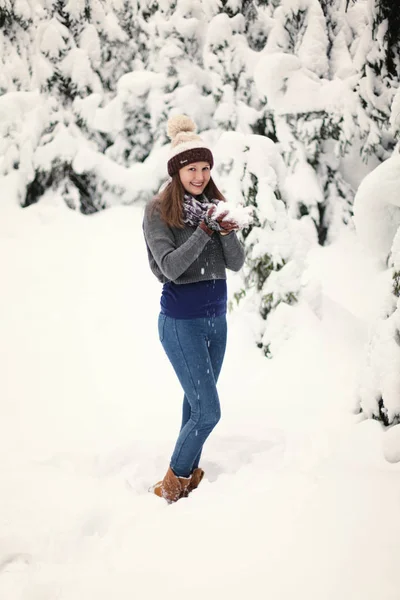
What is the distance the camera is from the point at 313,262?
7.58 meters

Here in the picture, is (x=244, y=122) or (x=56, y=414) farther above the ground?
(x=244, y=122)

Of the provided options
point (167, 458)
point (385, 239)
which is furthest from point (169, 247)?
point (385, 239)

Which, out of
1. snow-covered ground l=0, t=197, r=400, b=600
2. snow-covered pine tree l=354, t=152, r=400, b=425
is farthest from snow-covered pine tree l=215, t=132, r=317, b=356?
snow-covered pine tree l=354, t=152, r=400, b=425

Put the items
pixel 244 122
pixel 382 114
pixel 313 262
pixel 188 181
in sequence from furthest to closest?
pixel 244 122
pixel 313 262
pixel 382 114
pixel 188 181

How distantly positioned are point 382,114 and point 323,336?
3484mm

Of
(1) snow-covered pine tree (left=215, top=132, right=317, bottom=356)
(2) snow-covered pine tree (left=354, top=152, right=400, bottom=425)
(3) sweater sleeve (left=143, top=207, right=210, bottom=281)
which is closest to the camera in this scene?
(3) sweater sleeve (left=143, top=207, right=210, bottom=281)

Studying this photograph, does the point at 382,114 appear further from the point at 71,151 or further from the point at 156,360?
the point at 71,151

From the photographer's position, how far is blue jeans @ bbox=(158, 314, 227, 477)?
2584 millimetres

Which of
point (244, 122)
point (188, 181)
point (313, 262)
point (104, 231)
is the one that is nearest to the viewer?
point (188, 181)

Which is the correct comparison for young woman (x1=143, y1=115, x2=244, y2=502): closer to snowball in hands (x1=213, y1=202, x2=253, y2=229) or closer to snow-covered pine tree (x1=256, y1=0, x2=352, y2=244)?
snowball in hands (x1=213, y1=202, x2=253, y2=229)

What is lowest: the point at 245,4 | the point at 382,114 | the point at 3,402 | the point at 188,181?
the point at 3,402

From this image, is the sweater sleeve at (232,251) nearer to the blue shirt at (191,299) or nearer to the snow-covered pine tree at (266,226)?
the blue shirt at (191,299)

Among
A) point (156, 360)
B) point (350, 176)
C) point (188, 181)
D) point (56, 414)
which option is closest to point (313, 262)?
point (350, 176)

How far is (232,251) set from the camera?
106 inches
